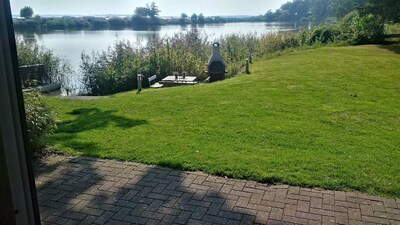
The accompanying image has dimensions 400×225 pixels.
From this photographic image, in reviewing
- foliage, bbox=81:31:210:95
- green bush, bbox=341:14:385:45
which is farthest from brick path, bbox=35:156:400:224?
green bush, bbox=341:14:385:45

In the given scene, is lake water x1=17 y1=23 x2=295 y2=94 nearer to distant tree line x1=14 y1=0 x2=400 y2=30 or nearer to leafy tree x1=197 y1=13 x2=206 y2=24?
distant tree line x1=14 y1=0 x2=400 y2=30

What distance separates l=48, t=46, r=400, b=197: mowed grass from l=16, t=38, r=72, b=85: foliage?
6.64 m

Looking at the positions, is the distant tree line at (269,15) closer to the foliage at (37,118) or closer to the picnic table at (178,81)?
the foliage at (37,118)

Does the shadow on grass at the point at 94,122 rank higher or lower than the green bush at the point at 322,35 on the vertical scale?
lower

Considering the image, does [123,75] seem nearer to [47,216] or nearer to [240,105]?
[240,105]

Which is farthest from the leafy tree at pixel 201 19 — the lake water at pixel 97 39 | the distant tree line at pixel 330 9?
the lake water at pixel 97 39

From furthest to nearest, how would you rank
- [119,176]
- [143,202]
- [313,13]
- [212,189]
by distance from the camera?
1. [313,13]
2. [119,176]
3. [212,189]
4. [143,202]

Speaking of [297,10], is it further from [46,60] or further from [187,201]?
[187,201]

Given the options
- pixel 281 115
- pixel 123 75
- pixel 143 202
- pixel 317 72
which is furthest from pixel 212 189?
pixel 123 75

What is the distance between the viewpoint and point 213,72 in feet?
49.0

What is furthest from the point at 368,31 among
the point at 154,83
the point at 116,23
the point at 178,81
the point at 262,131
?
the point at 116,23

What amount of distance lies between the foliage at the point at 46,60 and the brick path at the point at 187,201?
13.0 metres

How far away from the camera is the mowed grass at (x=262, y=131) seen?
4621mm

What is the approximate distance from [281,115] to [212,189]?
377cm
